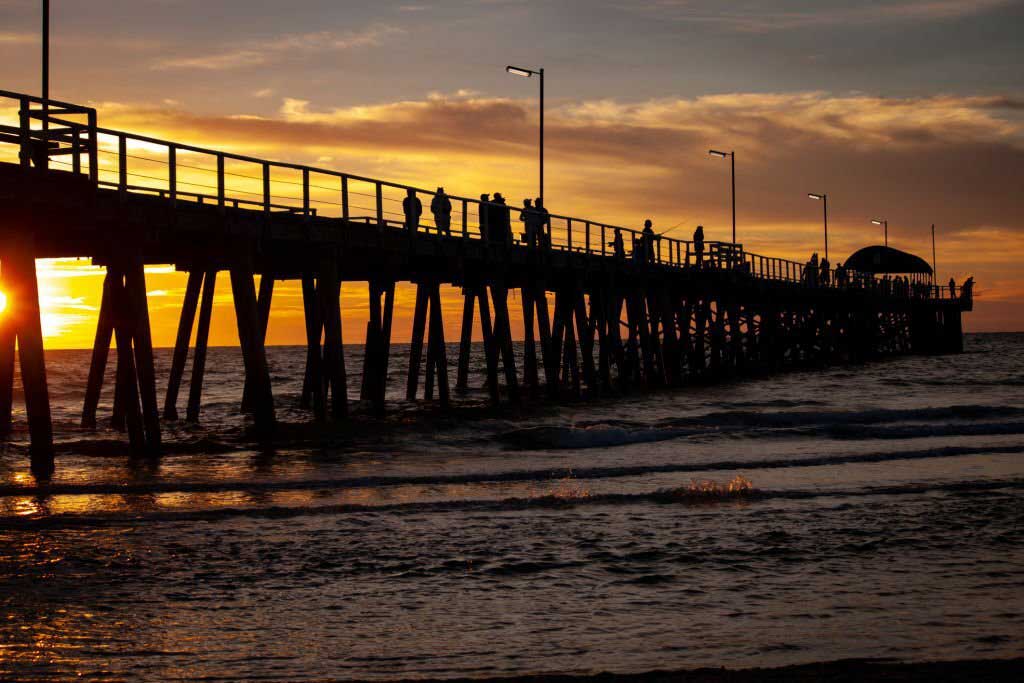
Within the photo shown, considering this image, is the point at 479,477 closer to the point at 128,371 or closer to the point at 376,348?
the point at 128,371

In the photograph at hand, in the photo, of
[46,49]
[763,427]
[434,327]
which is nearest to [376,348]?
[434,327]

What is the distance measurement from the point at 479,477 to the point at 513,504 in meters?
2.57

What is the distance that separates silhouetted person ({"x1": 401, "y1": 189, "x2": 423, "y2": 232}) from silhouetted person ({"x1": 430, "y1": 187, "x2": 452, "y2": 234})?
0.75 meters

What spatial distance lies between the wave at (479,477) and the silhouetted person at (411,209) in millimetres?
8502

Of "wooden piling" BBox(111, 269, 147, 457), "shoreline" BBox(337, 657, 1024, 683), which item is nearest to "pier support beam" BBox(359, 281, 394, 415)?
"wooden piling" BBox(111, 269, 147, 457)

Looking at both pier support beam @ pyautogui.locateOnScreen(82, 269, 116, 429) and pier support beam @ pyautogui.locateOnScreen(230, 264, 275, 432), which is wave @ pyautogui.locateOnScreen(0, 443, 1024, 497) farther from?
pier support beam @ pyautogui.locateOnScreen(82, 269, 116, 429)

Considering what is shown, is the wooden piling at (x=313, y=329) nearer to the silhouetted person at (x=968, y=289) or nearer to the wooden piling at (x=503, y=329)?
the wooden piling at (x=503, y=329)

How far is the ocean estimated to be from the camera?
7.09m

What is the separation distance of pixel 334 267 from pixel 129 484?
749 cm

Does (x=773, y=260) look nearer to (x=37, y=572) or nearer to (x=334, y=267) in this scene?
(x=334, y=267)

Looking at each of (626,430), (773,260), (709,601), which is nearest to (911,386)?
(773,260)

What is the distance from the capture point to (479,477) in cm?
1566

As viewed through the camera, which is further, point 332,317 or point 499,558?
point 332,317

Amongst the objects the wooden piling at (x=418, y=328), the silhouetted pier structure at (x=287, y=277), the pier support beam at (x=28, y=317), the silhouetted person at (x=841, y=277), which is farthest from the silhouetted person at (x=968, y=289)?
the pier support beam at (x=28, y=317)
